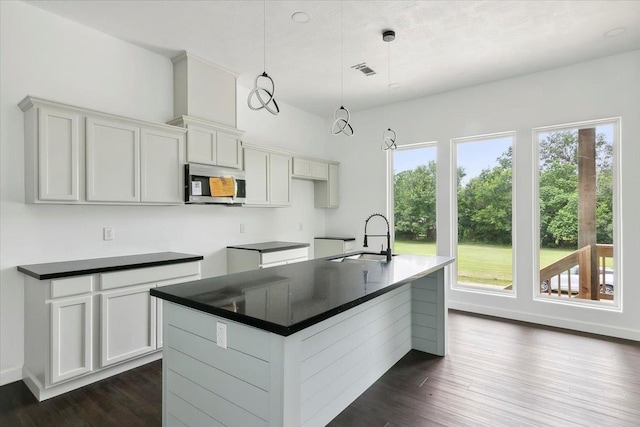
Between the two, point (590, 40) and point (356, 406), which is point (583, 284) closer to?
point (590, 40)

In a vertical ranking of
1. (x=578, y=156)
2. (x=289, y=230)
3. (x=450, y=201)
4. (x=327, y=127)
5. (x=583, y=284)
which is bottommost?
(x=583, y=284)

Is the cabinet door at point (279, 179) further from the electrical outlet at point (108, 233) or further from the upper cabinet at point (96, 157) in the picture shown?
the electrical outlet at point (108, 233)

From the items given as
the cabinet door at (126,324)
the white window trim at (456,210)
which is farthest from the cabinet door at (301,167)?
the cabinet door at (126,324)

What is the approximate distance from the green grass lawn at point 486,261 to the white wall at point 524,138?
0.52ft

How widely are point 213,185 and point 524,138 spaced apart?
12.7 feet

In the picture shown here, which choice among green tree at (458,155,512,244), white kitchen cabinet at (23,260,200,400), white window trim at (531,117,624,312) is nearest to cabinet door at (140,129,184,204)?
white kitchen cabinet at (23,260,200,400)

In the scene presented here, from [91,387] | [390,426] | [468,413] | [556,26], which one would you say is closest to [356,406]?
[390,426]

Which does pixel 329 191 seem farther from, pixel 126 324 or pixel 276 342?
pixel 276 342

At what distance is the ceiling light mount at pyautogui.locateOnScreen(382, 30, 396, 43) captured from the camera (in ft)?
10.4

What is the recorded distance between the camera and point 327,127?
20.3 feet

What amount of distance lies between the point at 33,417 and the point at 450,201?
4.83 m

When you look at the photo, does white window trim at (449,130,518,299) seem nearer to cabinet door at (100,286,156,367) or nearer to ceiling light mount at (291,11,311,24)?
ceiling light mount at (291,11,311,24)

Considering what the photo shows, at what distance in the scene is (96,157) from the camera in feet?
9.38

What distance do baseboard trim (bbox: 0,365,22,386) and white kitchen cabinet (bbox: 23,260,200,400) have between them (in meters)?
0.07
